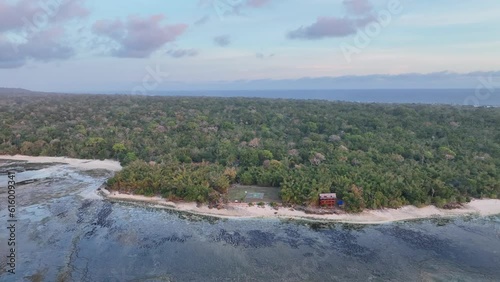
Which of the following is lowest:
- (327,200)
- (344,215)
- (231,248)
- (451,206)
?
(231,248)

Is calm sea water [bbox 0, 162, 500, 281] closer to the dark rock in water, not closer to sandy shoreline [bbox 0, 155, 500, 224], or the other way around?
sandy shoreline [bbox 0, 155, 500, 224]

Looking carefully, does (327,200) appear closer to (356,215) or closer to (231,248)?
(356,215)

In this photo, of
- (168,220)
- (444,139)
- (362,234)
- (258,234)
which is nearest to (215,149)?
(168,220)

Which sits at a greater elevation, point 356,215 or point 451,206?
point 451,206

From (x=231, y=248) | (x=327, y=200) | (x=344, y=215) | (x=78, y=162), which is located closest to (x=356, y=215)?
(x=344, y=215)

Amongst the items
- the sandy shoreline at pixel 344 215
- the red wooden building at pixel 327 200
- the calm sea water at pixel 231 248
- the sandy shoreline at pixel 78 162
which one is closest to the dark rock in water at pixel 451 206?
the sandy shoreline at pixel 344 215

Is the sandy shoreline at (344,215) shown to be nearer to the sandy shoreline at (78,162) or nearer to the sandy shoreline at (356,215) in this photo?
the sandy shoreline at (356,215)

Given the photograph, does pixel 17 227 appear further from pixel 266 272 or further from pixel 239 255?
pixel 266 272
